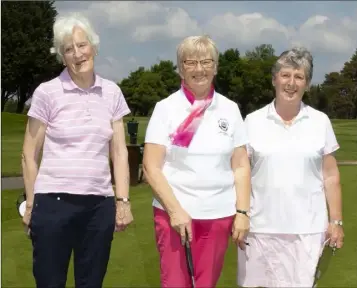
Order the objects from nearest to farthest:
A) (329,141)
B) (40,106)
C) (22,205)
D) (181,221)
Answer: (181,221) < (40,106) < (22,205) < (329,141)

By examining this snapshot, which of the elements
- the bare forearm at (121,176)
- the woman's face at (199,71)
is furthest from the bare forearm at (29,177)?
the woman's face at (199,71)

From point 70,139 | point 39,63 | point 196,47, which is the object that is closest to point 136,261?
point 70,139

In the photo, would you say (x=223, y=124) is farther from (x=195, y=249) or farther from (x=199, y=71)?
(x=195, y=249)

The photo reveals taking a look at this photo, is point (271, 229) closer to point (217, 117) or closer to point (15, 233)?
point (217, 117)

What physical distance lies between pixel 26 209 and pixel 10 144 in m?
27.3

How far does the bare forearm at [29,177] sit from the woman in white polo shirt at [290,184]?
1.07 metres

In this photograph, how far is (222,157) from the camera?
9.03 feet

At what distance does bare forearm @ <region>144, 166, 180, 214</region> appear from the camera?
265 cm

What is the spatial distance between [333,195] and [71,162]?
1.37 m

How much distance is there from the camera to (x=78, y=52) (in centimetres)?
281

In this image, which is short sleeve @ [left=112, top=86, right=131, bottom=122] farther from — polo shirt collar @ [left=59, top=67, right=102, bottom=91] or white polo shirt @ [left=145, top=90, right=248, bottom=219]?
white polo shirt @ [left=145, top=90, right=248, bottom=219]

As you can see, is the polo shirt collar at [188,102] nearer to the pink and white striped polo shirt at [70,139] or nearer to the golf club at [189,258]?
the pink and white striped polo shirt at [70,139]

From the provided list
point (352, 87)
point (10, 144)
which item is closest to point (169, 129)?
point (10, 144)

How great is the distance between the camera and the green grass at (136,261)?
461 centimetres
